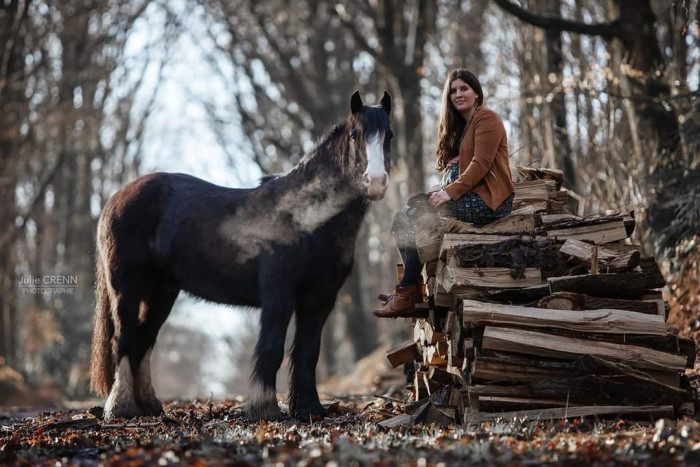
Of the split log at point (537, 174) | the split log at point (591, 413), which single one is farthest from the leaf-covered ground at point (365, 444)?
the split log at point (537, 174)

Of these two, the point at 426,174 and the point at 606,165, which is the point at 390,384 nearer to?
the point at 606,165

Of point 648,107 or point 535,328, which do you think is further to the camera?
point 648,107

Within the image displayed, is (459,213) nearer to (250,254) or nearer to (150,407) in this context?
(250,254)

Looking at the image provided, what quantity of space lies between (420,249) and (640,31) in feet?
18.2

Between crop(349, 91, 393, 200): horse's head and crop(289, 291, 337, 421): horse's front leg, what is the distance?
115 cm

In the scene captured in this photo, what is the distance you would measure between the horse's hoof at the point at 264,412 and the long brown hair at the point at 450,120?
7.92ft

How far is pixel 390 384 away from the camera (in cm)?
1182

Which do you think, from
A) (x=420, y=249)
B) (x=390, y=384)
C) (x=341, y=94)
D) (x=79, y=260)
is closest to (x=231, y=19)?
(x=341, y=94)

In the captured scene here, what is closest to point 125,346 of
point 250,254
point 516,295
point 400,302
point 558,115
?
point 250,254

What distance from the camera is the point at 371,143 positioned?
6.12 metres

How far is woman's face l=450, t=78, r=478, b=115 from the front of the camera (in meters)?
6.23

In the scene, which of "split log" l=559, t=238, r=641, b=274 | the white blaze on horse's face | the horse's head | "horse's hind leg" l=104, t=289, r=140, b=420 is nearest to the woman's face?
the horse's head

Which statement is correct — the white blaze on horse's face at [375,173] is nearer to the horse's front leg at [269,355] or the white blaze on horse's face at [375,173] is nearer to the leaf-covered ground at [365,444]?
the horse's front leg at [269,355]

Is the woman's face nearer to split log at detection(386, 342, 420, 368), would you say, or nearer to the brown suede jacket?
the brown suede jacket
